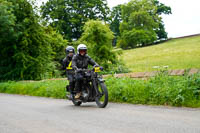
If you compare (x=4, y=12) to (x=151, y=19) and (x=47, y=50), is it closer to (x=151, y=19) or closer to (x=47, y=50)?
(x=47, y=50)

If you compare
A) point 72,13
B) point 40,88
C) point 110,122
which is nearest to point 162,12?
point 72,13

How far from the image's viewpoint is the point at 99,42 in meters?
23.9

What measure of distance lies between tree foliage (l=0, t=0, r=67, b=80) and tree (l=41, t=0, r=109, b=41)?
93.7 ft

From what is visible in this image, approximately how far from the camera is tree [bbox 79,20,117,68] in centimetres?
2369

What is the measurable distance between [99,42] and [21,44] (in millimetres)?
6142

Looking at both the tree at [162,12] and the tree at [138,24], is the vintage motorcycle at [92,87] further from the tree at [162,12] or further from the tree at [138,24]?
the tree at [162,12]

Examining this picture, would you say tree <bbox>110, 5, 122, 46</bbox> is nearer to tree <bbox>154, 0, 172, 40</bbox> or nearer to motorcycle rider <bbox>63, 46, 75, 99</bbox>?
tree <bbox>154, 0, 172, 40</bbox>

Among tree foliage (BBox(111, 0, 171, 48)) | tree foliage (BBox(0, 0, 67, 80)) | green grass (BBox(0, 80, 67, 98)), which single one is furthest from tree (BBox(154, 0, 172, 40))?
green grass (BBox(0, 80, 67, 98))

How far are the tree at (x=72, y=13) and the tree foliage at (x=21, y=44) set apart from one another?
2857 centimetres

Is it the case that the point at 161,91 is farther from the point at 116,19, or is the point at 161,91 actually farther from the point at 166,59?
the point at 116,19

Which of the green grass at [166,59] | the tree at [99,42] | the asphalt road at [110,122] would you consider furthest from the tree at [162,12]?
the asphalt road at [110,122]

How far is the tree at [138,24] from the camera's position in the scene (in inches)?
2702

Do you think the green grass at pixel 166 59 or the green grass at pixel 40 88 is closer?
the green grass at pixel 40 88

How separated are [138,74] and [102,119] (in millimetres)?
5241
